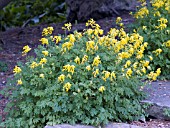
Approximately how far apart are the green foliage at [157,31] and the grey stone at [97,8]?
277 cm

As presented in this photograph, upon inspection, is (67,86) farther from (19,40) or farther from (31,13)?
(31,13)

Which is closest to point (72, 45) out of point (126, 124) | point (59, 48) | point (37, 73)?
point (59, 48)

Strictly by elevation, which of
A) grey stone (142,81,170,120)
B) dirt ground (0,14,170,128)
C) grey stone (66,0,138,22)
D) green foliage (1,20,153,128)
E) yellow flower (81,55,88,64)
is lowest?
dirt ground (0,14,170,128)

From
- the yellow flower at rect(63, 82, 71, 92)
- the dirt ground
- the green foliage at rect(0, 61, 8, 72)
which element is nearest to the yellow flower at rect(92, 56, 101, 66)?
the yellow flower at rect(63, 82, 71, 92)

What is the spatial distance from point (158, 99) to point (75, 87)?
1.10 meters

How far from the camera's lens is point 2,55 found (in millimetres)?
7199

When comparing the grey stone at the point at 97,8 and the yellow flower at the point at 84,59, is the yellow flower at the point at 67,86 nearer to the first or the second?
the yellow flower at the point at 84,59

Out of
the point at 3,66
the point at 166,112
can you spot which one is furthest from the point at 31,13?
the point at 166,112

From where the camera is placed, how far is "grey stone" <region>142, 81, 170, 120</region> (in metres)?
4.59

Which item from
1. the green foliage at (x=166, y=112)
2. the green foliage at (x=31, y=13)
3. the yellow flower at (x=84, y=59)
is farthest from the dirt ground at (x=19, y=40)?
the green foliage at (x=31, y=13)

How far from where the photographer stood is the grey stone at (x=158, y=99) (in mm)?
4594

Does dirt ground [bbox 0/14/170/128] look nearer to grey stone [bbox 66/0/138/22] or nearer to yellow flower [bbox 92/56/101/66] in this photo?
grey stone [bbox 66/0/138/22]

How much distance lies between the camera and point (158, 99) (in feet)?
15.7

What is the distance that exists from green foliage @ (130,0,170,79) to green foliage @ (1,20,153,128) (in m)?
0.95
